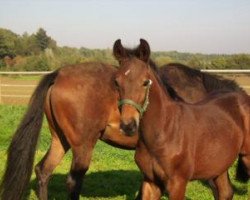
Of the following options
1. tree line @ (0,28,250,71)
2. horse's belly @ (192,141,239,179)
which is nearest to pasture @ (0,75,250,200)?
horse's belly @ (192,141,239,179)

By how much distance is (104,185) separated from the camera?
5.97 m

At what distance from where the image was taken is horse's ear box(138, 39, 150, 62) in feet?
10.6

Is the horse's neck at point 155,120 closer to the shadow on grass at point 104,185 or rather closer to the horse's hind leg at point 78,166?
the horse's hind leg at point 78,166

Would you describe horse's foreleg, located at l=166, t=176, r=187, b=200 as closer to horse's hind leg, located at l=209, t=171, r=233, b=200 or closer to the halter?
the halter

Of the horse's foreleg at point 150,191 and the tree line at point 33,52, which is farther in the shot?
the tree line at point 33,52

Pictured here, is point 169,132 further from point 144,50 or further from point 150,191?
point 144,50

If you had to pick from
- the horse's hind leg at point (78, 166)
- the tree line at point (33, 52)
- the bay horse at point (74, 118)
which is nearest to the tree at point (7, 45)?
the tree line at point (33, 52)

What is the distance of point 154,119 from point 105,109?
1590 millimetres

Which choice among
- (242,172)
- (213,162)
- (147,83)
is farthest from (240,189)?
(147,83)

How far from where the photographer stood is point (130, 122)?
2988 mm

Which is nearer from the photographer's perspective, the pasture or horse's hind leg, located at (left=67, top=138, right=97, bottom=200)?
horse's hind leg, located at (left=67, top=138, right=97, bottom=200)

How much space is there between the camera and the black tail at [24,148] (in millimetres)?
4465

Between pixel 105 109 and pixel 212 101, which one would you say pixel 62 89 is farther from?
pixel 212 101

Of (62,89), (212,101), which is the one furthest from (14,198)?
(212,101)
